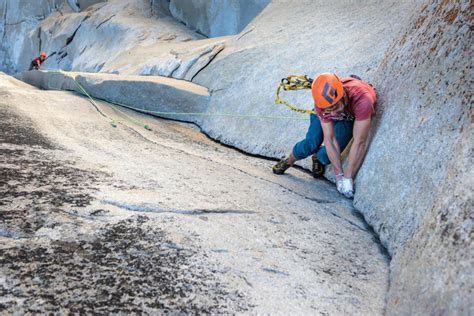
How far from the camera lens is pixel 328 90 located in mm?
3174

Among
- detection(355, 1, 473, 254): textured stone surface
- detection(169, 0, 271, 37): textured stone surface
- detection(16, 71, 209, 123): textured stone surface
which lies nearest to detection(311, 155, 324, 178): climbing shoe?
detection(355, 1, 473, 254): textured stone surface

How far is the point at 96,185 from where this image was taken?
2.62 m

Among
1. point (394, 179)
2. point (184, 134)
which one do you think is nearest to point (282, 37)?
point (184, 134)

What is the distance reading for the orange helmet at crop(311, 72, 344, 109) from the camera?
3.17 meters

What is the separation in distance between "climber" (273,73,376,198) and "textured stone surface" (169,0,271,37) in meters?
7.32

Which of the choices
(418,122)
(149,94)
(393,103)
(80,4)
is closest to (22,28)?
(80,4)

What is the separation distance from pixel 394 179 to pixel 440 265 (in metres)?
1.10

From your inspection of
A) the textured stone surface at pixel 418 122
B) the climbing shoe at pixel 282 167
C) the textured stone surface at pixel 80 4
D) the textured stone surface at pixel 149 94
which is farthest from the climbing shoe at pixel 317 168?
the textured stone surface at pixel 80 4

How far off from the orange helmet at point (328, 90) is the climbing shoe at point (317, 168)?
74 cm

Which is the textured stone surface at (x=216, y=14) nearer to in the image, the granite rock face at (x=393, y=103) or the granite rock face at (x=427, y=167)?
the granite rock face at (x=393, y=103)

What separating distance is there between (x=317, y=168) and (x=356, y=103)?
808mm

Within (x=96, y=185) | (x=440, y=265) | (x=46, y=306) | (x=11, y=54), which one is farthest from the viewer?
(x=11, y=54)

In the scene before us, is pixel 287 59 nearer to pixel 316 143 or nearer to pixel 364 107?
pixel 316 143

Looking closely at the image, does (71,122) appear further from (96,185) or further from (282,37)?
(282,37)
